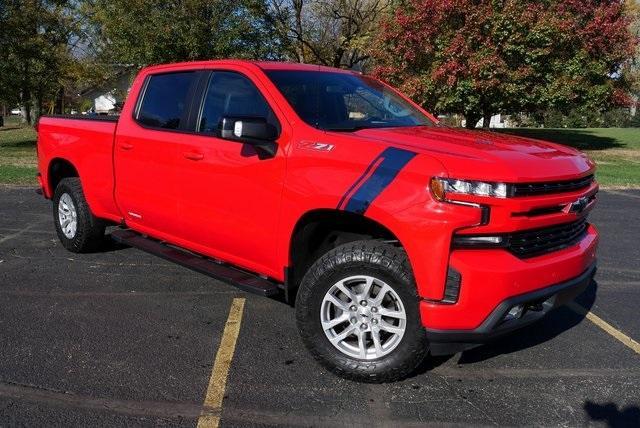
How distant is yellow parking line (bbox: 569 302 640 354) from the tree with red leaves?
14695 mm

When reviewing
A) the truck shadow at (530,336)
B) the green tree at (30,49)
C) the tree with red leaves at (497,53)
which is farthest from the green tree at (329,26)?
the truck shadow at (530,336)

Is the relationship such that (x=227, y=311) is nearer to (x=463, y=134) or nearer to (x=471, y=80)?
(x=463, y=134)

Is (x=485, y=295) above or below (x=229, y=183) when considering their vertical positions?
below

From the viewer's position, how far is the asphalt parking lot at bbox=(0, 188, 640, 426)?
10.4 feet

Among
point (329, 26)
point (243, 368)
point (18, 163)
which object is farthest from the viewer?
point (329, 26)

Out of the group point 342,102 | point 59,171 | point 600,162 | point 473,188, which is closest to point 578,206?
point 473,188

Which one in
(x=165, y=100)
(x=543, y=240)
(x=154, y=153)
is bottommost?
(x=543, y=240)

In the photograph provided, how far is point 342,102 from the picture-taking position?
4285 millimetres

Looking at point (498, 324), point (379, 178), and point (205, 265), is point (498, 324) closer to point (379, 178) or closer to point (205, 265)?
point (379, 178)

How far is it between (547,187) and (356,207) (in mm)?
1068

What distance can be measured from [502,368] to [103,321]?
2.87 m

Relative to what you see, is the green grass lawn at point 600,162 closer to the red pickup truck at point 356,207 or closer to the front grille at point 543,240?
the red pickup truck at point 356,207

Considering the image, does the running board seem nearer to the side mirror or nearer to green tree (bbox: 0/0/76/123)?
the side mirror

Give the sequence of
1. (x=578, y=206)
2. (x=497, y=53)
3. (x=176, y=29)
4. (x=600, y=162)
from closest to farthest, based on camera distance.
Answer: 1. (x=578, y=206)
2. (x=176, y=29)
3. (x=497, y=53)
4. (x=600, y=162)
